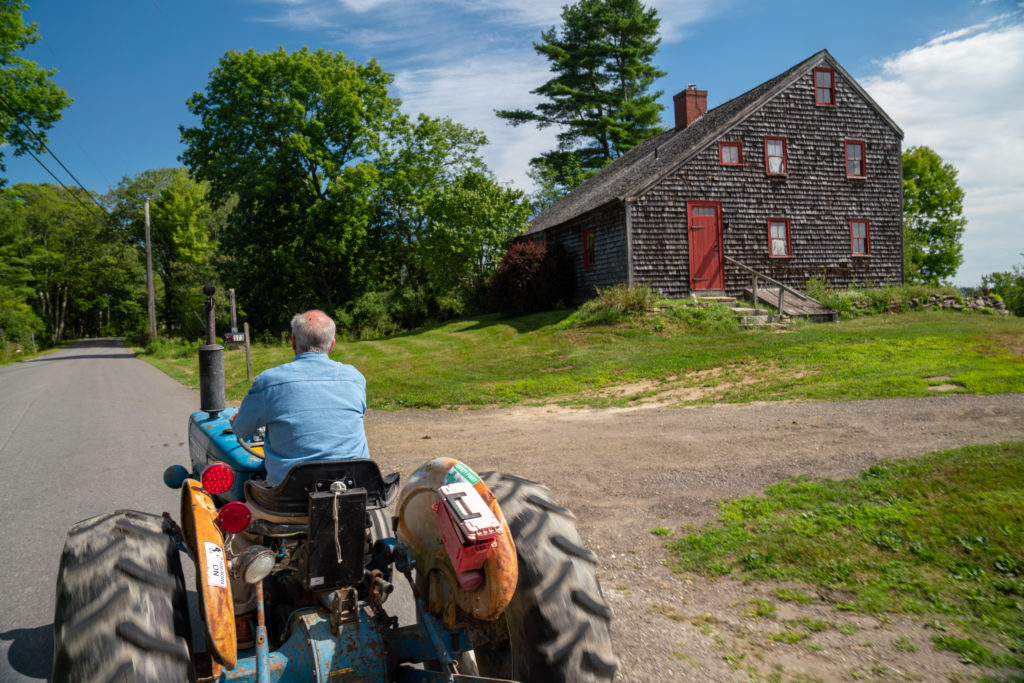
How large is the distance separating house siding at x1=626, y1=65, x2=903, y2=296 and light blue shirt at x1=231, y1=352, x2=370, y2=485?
20456 millimetres

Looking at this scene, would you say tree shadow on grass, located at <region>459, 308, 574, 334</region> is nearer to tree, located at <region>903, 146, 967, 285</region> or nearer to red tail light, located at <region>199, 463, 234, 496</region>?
red tail light, located at <region>199, 463, 234, 496</region>

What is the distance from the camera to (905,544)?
15.3 ft

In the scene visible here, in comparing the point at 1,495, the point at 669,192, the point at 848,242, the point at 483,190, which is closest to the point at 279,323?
the point at 483,190

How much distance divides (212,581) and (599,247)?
2307 cm

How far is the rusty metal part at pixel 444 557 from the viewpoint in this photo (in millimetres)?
2463

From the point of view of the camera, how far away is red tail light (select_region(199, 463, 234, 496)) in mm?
2754

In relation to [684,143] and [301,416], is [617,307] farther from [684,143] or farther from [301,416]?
[301,416]

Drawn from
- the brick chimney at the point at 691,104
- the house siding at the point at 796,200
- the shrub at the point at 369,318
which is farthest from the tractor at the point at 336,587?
the shrub at the point at 369,318

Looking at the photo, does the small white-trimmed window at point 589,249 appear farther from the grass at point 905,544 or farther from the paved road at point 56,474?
the grass at point 905,544

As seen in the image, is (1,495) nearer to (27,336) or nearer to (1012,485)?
(1012,485)

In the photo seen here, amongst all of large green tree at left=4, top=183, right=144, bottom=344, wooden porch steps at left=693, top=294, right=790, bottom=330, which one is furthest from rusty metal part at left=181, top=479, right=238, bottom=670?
large green tree at left=4, top=183, right=144, bottom=344

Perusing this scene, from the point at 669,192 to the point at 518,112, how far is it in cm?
2747

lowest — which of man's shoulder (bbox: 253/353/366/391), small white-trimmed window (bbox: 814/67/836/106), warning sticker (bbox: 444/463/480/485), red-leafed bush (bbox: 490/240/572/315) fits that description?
warning sticker (bbox: 444/463/480/485)

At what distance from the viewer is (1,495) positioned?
24.4 ft
